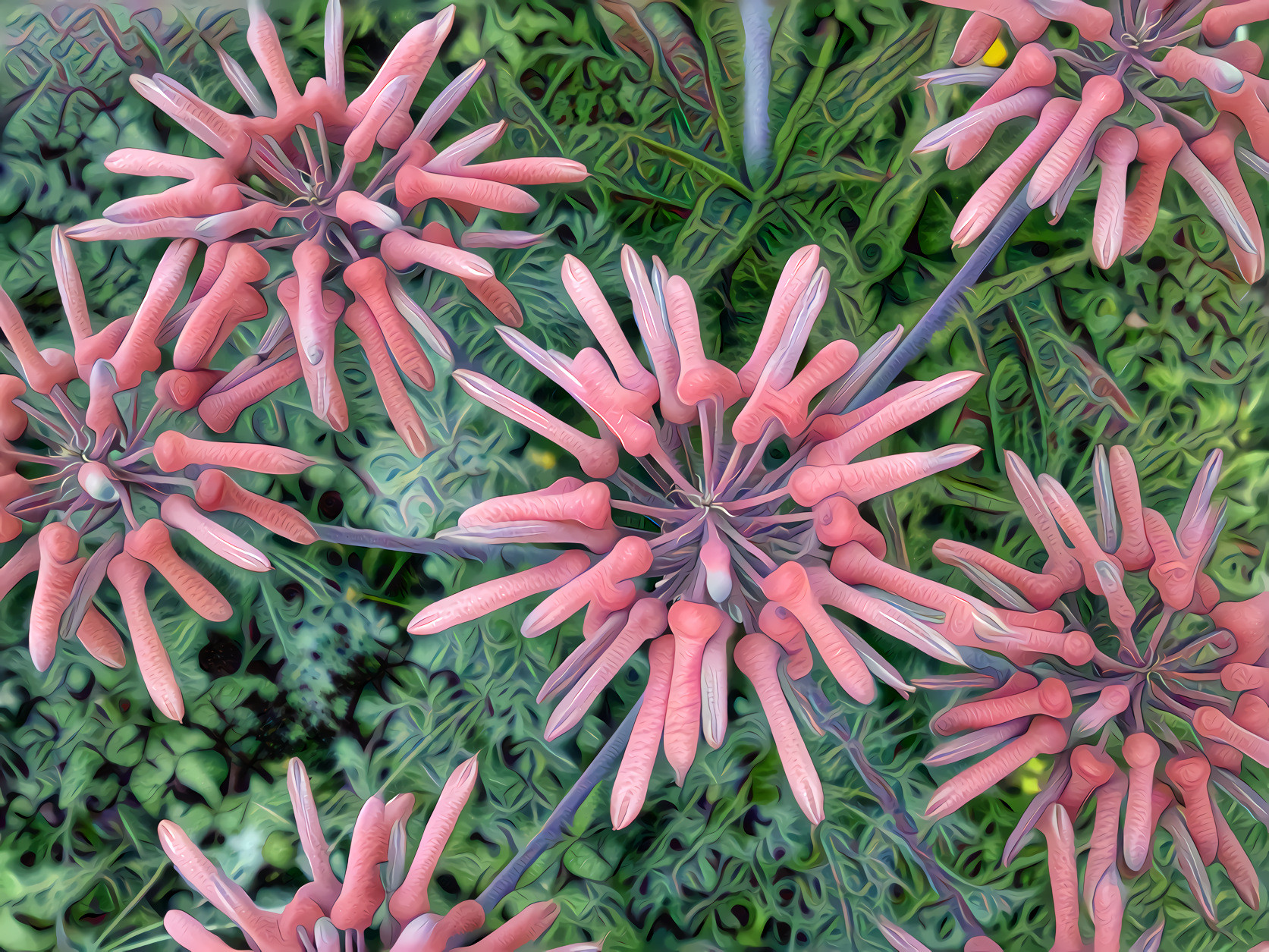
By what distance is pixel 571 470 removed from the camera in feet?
2.15

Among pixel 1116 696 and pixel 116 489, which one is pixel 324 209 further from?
pixel 1116 696

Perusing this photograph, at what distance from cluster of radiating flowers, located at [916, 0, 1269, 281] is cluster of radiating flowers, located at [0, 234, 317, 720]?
49cm

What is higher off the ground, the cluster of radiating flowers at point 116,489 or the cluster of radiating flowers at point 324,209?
the cluster of radiating flowers at point 324,209

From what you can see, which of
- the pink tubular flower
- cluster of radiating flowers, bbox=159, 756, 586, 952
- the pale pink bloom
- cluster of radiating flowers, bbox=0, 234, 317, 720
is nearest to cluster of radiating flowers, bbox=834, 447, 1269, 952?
the pale pink bloom

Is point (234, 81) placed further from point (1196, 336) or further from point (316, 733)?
point (1196, 336)

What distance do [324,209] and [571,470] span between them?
25 centimetres

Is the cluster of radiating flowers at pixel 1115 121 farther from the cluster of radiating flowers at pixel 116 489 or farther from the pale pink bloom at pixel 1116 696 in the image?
the cluster of radiating flowers at pixel 116 489

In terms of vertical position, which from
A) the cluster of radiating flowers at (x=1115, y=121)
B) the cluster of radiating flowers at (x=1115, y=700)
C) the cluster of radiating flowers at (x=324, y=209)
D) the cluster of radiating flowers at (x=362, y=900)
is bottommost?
the cluster of radiating flowers at (x=362, y=900)

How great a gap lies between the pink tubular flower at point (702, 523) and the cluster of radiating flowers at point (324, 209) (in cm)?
8

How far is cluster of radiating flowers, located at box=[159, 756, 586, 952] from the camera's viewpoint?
1.71 feet

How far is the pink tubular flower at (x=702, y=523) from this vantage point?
1.57ft

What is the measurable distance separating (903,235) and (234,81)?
524 mm

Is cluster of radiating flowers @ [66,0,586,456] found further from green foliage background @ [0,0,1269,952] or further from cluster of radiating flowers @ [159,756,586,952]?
cluster of radiating flowers @ [159,756,586,952]

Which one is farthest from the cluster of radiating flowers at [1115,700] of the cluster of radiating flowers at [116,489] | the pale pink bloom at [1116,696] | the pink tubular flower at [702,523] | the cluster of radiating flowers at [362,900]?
the cluster of radiating flowers at [116,489]
